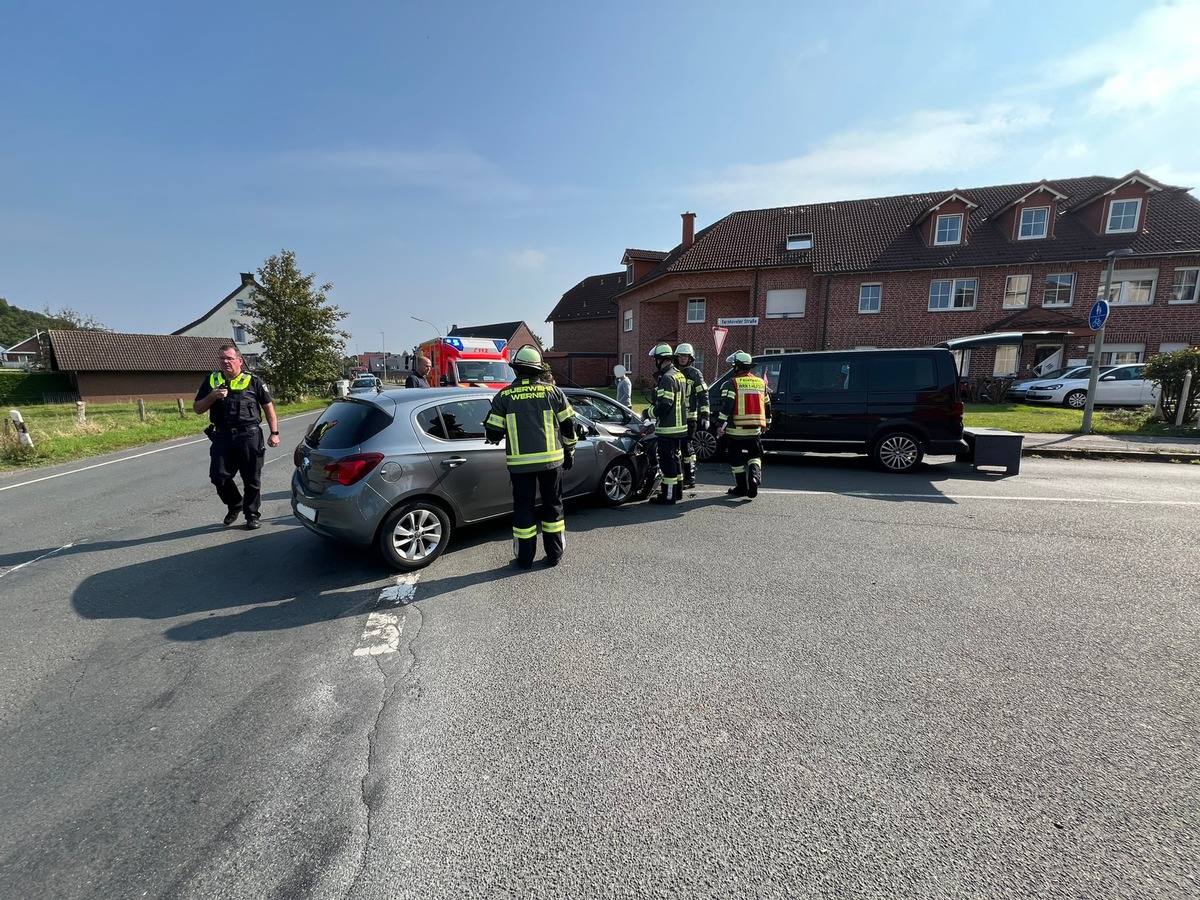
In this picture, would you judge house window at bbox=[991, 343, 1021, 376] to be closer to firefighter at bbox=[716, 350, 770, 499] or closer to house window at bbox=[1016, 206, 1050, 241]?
house window at bbox=[1016, 206, 1050, 241]

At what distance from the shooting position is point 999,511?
20.4ft

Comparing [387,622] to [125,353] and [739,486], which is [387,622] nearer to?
[739,486]

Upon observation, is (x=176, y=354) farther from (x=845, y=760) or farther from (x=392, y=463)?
(x=845, y=760)

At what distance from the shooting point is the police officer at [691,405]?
23.2ft

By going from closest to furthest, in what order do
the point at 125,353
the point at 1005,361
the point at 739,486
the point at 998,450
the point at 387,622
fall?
the point at 387,622, the point at 739,486, the point at 998,450, the point at 1005,361, the point at 125,353

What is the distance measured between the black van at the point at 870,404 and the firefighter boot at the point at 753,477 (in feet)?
5.42

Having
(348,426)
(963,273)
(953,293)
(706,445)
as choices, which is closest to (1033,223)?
(963,273)

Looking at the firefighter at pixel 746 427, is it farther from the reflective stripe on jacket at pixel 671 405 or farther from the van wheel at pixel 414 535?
the van wheel at pixel 414 535

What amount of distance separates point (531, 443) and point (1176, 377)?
15.7 m

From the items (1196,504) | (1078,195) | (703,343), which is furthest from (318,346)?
(1078,195)

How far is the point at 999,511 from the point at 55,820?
311 inches

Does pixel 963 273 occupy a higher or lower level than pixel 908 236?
lower

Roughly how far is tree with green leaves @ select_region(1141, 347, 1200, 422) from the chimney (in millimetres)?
22988

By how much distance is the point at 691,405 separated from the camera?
7211mm
